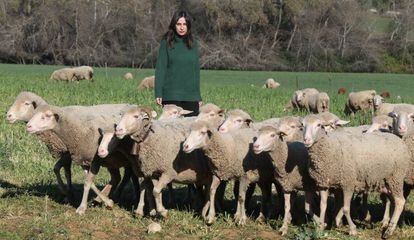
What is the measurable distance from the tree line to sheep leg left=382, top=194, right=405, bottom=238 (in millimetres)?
55790

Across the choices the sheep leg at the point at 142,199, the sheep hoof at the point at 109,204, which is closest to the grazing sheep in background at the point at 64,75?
the sheep hoof at the point at 109,204

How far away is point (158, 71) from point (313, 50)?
5753 centimetres

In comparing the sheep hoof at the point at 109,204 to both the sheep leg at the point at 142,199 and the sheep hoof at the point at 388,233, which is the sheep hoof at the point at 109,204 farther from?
the sheep hoof at the point at 388,233

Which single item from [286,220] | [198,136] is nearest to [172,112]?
[198,136]

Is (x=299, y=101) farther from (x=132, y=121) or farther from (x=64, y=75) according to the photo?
(x=64, y=75)

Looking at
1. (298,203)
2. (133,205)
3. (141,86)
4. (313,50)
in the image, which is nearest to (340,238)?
(298,203)

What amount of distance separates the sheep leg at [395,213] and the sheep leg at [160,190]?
8.22 feet

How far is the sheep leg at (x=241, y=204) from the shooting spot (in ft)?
25.4

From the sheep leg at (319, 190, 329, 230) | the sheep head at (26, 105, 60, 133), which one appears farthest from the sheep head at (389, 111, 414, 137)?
the sheep head at (26, 105, 60, 133)

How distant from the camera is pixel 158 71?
9.59 m

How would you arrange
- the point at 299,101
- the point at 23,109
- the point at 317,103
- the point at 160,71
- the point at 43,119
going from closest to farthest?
the point at 43,119, the point at 23,109, the point at 160,71, the point at 317,103, the point at 299,101

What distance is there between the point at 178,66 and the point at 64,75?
25.4 metres

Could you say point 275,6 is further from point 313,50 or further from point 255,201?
point 255,201

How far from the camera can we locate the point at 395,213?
7535 mm
